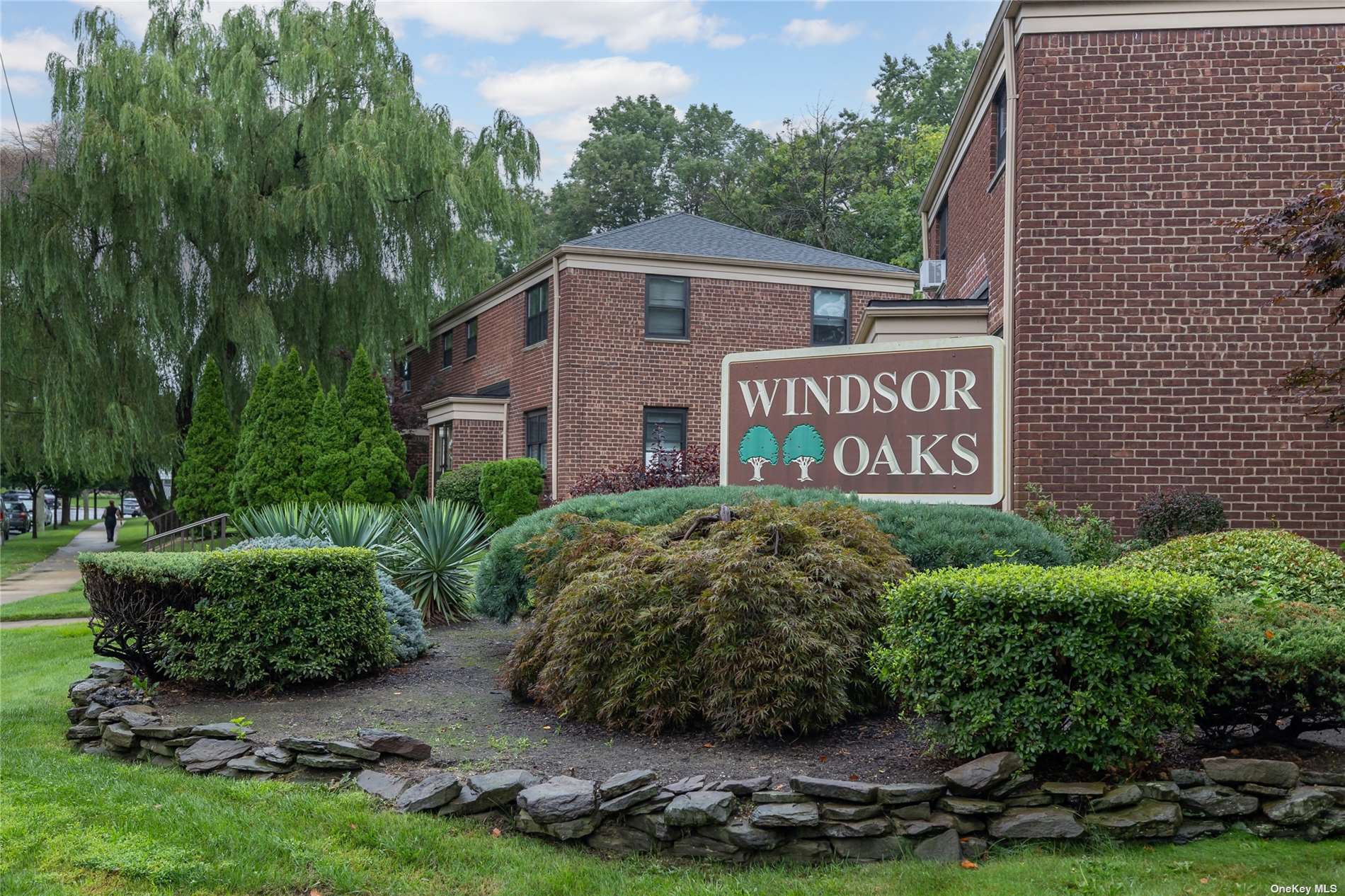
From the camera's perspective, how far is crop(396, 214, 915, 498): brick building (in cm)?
2173

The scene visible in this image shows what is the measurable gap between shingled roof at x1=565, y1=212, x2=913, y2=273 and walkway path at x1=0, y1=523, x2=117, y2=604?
11720mm

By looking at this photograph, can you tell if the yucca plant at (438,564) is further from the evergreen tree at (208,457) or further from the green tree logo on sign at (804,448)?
the evergreen tree at (208,457)

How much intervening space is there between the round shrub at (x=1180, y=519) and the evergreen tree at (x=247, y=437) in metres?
14.2

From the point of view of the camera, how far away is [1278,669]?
4.83 metres

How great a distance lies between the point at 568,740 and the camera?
6.03 m

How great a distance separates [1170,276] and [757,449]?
4.13 meters

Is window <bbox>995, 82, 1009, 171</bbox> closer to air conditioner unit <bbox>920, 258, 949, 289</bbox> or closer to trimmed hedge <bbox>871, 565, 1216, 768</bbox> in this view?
air conditioner unit <bbox>920, 258, 949, 289</bbox>

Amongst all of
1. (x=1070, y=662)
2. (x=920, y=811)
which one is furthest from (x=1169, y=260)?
(x=920, y=811)

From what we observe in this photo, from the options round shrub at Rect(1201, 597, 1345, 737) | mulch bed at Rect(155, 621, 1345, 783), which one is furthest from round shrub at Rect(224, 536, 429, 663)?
round shrub at Rect(1201, 597, 1345, 737)

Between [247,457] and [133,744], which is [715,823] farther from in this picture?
[247,457]

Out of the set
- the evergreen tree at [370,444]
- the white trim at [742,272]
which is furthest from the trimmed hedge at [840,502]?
the white trim at [742,272]

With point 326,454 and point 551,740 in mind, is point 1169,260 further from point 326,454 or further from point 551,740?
point 326,454

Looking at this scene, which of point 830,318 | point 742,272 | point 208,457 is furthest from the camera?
point 830,318

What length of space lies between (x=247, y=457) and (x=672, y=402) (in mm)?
8219
